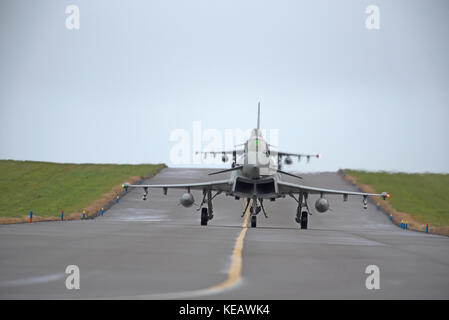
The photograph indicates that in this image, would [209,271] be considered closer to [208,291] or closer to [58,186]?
[208,291]

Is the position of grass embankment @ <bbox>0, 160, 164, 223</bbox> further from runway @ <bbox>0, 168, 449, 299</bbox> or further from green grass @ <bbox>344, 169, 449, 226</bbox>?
runway @ <bbox>0, 168, 449, 299</bbox>

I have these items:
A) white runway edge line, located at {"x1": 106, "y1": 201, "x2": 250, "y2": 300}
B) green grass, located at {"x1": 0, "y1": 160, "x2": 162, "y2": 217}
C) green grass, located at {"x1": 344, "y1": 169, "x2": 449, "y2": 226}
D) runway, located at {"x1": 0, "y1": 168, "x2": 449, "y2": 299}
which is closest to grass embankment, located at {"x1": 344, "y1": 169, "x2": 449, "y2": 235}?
green grass, located at {"x1": 344, "y1": 169, "x2": 449, "y2": 226}

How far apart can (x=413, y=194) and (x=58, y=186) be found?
38.4 m

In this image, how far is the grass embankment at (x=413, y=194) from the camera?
4982cm

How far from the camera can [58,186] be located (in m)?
A: 67.1

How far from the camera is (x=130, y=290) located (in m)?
7.83

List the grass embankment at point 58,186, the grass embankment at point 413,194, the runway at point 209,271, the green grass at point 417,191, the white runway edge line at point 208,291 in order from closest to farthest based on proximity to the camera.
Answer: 1. the white runway edge line at point 208,291
2. the runway at point 209,271
3. the grass embankment at point 413,194
4. the grass embankment at point 58,186
5. the green grass at point 417,191

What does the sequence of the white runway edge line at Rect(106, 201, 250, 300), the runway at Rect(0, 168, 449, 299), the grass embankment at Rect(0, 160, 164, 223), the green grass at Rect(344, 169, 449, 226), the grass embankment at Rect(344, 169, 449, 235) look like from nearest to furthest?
the white runway edge line at Rect(106, 201, 250, 300) → the runway at Rect(0, 168, 449, 299) → the grass embankment at Rect(344, 169, 449, 235) → the grass embankment at Rect(0, 160, 164, 223) → the green grass at Rect(344, 169, 449, 226)

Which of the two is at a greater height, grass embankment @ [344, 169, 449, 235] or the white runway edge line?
the white runway edge line

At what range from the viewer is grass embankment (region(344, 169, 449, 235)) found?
1961 inches

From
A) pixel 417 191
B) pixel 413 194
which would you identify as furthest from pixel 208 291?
pixel 417 191

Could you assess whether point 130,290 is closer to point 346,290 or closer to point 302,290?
point 302,290

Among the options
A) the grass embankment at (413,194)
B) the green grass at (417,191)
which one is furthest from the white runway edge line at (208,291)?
the green grass at (417,191)

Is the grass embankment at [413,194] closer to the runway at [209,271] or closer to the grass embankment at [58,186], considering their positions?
the grass embankment at [58,186]
